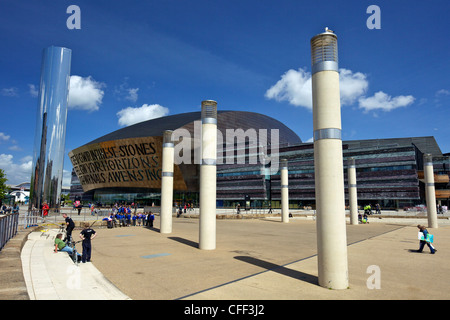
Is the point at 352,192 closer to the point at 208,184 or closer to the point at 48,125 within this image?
the point at 208,184

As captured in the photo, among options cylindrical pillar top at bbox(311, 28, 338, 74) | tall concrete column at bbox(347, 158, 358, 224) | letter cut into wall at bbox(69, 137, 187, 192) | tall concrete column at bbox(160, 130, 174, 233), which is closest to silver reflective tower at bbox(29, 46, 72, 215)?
tall concrete column at bbox(160, 130, 174, 233)

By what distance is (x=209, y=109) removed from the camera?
45.5 ft

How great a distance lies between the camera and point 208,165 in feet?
44.1

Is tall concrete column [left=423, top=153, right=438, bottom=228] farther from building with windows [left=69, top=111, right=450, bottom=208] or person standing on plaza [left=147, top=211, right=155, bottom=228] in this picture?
building with windows [left=69, top=111, right=450, bottom=208]

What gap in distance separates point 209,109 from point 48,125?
30.1m

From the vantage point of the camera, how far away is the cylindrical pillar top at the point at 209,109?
1380 centimetres

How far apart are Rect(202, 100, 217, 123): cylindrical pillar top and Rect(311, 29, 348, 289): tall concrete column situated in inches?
255

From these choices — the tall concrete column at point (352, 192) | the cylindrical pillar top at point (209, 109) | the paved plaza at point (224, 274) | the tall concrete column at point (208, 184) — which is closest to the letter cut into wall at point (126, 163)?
the tall concrete column at point (352, 192)

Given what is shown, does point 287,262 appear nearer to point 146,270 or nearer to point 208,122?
point 146,270

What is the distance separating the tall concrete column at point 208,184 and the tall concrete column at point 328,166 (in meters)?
6.44

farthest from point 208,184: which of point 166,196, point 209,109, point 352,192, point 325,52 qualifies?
point 352,192

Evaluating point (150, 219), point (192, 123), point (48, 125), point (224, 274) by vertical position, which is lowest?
point (224, 274)

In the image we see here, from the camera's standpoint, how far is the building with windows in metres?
65.1
